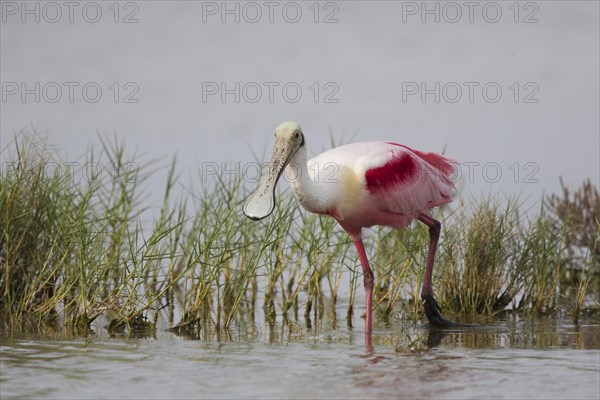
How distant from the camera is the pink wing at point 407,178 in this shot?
29.6 ft

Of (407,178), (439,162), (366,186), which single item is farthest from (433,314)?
(439,162)

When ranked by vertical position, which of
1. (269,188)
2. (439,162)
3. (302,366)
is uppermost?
(439,162)

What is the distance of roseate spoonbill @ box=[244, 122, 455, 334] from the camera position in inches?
339

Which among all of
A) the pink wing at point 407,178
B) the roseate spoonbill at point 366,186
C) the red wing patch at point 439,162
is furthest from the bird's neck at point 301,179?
the red wing patch at point 439,162

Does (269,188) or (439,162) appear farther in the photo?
(439,162)

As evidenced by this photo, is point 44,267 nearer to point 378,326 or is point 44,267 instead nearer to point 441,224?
point 378,326

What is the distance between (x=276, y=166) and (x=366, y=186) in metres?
0.80

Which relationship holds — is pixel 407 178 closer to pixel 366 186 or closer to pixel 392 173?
pixel 392 173

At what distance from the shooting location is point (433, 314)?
937cm

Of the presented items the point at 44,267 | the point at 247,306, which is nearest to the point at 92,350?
the point at 44,267

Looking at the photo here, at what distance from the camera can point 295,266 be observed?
10.4 metres

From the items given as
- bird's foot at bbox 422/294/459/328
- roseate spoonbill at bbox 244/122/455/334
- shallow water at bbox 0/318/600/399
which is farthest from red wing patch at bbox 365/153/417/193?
shallow water at bbox 0/318/600/399

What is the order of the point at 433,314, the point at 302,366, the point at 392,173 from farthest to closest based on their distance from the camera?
the point at 433,314, the point at 392,173, the point at 302,366

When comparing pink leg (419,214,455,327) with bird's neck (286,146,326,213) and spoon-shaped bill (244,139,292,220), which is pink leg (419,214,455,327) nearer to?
bird's neck (286,146,326,213)
